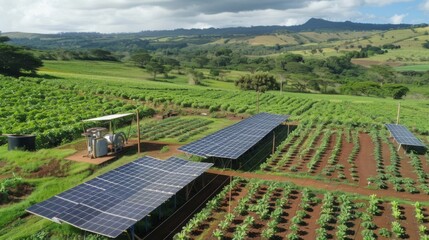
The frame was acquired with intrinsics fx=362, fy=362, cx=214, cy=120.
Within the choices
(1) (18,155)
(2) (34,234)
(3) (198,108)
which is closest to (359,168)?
(2) (34,234)

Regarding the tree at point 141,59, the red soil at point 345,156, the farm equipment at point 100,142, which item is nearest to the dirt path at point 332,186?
the red soil at point 345,156

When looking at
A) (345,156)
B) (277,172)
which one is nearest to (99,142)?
(277,172)

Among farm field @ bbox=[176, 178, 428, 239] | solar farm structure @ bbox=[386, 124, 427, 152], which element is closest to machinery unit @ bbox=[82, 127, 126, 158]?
farm field @ bbox=[176, 178, 428, 239]

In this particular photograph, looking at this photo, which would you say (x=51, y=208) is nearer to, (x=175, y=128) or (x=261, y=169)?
(x=261, y=169)

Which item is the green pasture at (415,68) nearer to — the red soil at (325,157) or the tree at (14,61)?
the red soil at (325,157)

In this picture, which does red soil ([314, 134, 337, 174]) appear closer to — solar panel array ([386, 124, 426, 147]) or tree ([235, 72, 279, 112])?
solar panel array ([386, 124, 426, 147])

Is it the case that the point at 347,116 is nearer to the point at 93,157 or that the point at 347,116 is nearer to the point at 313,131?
the point at 313,131
